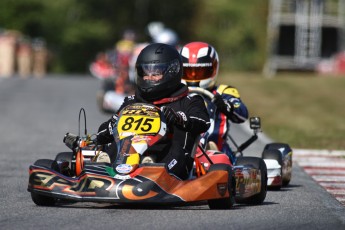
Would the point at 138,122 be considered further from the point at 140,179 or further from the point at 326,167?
the point at 326,167

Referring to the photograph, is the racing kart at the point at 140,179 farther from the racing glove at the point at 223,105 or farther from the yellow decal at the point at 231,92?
the yellow decal at the point at 231,92

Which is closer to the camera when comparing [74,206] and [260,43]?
[74,206]

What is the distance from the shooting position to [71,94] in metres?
27.2

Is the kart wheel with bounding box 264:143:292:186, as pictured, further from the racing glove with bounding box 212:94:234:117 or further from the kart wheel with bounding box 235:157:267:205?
the kart wheel with bounding box 235:157:267:205

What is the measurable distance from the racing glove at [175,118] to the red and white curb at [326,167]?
153cm

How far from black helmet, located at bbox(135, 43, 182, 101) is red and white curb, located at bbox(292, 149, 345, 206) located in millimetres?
1758

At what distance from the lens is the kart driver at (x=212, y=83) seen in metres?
10.2

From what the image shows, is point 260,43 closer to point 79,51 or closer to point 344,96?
point 79,51

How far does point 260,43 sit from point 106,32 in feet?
27.6

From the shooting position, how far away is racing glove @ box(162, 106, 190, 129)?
8.30 meters

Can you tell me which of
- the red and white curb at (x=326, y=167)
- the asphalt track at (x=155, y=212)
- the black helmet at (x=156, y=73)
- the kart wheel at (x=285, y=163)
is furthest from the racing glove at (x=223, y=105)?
the black helmet at (x=156, y=73)

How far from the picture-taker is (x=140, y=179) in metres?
7.66

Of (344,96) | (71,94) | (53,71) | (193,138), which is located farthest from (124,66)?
(53,71)

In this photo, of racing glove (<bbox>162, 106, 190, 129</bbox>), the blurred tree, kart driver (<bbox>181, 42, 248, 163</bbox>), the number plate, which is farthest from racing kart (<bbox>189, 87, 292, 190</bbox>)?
the blurred tree
